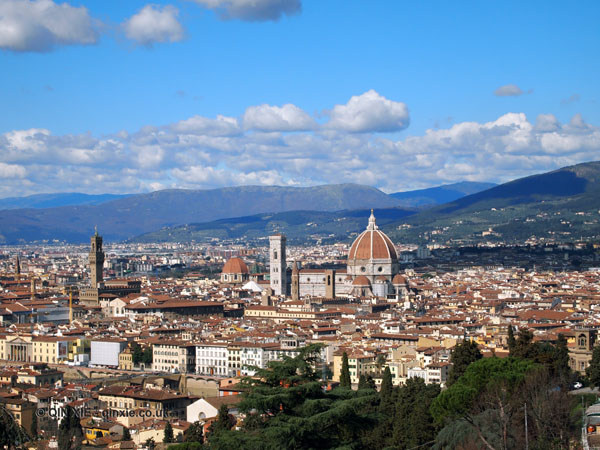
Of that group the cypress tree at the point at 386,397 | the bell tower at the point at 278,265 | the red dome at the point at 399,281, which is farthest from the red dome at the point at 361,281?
the cypress tree at the point at 386,397

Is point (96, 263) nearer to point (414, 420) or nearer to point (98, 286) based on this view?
point (98, 286)

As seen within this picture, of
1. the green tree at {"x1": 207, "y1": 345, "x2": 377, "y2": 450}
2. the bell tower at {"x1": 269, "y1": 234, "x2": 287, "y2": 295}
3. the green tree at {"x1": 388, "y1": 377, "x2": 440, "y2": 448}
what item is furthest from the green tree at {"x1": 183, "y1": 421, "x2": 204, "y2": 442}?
the bell tower at {"x1": 269, "y1": 234, "x2": 287, "y2": 295}

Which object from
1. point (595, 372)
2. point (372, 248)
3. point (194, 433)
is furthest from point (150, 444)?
point (372, 248)

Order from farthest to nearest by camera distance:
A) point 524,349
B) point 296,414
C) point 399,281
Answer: point 399,281
point 524,349
point 296,414

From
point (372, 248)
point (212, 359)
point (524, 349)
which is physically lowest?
point (212, 359)

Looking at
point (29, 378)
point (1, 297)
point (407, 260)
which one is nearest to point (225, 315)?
point (1, 297)

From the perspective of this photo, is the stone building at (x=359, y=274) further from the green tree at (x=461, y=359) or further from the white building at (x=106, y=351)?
the green tree at (x=461, y=359)
